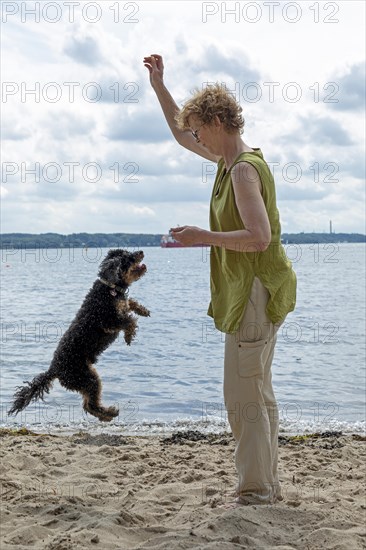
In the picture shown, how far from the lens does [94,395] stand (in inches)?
241

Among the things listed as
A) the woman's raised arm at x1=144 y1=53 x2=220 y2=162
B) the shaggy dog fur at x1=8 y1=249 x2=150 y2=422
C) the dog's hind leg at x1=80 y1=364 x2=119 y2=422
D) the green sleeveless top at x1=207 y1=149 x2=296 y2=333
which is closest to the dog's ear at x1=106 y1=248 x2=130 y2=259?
the shaggy dog fur at x1=8 y1=249 x2=150 y2=422

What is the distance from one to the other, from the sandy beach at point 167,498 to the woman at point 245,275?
0.34m

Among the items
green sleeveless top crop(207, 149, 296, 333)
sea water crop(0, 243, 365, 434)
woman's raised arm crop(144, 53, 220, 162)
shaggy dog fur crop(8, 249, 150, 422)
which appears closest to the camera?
green sleeveless top crop(207, 149, 296, 333)

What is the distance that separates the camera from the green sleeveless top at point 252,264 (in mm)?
4223

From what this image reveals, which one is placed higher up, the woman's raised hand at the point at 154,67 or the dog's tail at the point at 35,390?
the woman's raised hand at the point at 154,67

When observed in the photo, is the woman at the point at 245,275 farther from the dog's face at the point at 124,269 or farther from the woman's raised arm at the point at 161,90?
the dog's face at the point at 124,269

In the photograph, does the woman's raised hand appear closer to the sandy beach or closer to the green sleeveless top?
the green sleeveless top

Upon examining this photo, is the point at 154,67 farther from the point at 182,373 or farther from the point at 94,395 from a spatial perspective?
the point at 182,373

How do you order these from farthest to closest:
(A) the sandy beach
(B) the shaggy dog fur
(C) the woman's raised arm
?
(B) the shaggy dog fur
(C) the woman's raised arm
(A) the sandy beach

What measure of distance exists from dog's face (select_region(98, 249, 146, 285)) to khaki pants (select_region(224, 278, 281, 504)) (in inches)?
69.2

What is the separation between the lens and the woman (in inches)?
160

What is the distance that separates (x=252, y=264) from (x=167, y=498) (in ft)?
5.31

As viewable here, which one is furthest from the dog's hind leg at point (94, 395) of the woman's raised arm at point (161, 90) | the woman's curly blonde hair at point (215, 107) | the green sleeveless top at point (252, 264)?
→ the woman's curly blonde hair at point (215, 107)

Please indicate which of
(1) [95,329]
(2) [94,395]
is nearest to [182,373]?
(2) [94,395]
